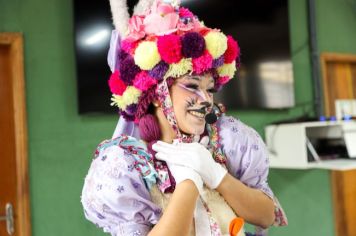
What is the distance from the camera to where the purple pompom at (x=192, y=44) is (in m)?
1.09

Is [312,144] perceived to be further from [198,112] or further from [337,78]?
[198,112]

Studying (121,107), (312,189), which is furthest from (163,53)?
(312,189)

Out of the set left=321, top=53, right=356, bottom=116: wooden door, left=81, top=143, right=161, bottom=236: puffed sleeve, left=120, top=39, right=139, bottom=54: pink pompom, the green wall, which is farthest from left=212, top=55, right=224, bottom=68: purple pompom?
left=321, top=53, right=356, bottom=116: wooden door

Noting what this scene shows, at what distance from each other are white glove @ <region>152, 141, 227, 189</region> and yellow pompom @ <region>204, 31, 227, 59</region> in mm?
253

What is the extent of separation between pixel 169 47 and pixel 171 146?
0.26 meters

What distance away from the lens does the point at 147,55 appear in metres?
1.09

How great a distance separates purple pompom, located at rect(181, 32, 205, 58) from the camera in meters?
1.09

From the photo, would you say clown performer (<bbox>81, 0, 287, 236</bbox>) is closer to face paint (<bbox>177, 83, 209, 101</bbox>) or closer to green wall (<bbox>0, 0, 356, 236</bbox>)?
face paint (<bbox>177, 83, 209, 101</bbox>)

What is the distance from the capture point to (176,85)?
3.79 ft

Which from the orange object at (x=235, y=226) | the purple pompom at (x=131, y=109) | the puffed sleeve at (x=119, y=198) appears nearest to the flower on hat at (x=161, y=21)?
the purple pompom at (x=131, y=109)

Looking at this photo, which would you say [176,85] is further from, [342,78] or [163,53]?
[342,78]

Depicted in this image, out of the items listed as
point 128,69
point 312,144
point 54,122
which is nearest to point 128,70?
point 128,69

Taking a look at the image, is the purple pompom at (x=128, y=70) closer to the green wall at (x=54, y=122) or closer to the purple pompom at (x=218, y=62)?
the purple pompom at (x=218, y=62)

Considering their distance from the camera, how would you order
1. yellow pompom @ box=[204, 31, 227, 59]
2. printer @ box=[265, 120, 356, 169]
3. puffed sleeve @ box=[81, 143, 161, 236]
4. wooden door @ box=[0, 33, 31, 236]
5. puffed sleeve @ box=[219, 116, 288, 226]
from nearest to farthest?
puffed sleeve @ box=[81, 143, 161, 236] < yellow pompom @ box=[204, 31, 227, 59] < puffed sleeve @ box=[219, 116, 288, 226] < wooden door @ box=[0, 33, 31, 236] < printer @ box=[265, 120, 356, 169]
